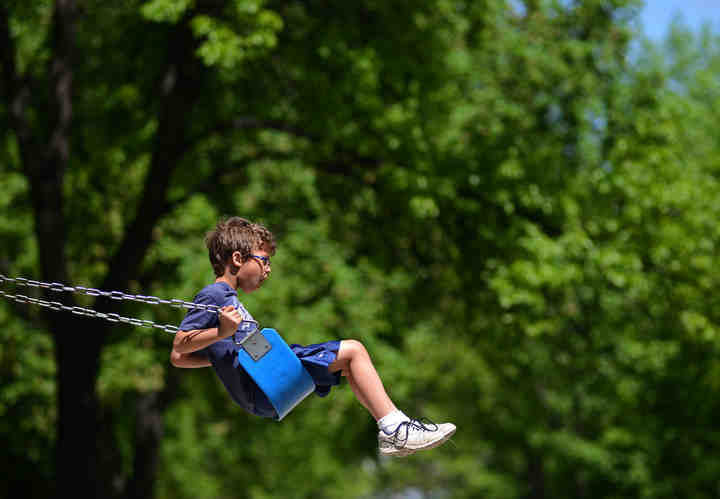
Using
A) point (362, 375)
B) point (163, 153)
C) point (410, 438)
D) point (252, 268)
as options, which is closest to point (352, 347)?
point (362, 375)

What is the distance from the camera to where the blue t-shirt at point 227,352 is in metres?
4.49

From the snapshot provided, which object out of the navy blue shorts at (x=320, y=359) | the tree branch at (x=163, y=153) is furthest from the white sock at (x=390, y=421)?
the tree branch at (x=163, y=153)

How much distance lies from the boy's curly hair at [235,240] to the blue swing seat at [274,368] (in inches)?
15.3

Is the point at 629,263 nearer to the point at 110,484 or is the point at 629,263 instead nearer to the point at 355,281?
the point at 355,281

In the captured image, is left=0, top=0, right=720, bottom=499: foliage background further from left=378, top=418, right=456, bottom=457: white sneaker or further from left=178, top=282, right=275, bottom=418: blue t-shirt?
left=378, top=418, right=456, bottom=457: white sneaker

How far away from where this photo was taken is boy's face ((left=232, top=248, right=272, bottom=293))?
4.64 meters

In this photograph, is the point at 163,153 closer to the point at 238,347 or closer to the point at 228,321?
the point at 238,347

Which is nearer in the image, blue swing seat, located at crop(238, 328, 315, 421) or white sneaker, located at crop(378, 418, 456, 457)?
blue swing seat, located at crop(238, 328, 315, 421)

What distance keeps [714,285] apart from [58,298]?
918 cm

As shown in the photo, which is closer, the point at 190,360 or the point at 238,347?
the point at 238,347

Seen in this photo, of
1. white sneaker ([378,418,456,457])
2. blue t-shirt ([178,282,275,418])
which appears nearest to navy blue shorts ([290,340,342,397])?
blue t-shirt ([178,282,275,418])

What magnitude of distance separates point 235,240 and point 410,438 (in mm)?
1245

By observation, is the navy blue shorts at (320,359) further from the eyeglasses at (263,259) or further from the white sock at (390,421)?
the eyeglasses at (263,259)

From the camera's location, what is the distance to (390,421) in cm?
475
